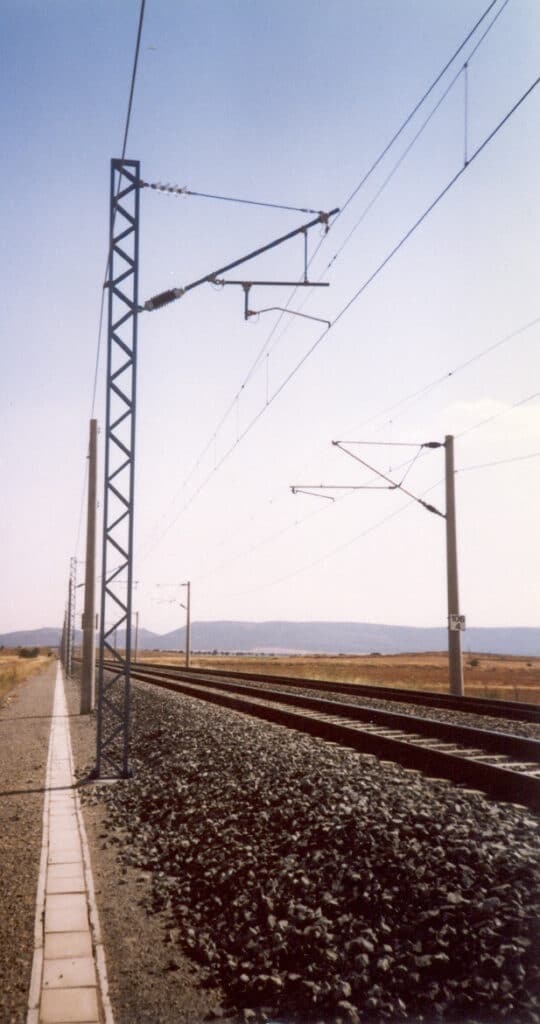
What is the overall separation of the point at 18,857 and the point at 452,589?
1901 centimetres

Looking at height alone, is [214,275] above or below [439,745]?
above

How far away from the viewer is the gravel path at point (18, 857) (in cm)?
496

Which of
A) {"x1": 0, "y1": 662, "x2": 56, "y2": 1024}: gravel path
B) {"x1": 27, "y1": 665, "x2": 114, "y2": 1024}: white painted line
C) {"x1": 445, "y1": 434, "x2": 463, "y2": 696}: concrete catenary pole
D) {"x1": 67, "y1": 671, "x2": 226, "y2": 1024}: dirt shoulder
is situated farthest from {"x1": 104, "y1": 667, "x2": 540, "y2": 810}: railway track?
{"x1": 445, "y1": 434, "x2": 463, "y2": 696}: concrete catenary pole

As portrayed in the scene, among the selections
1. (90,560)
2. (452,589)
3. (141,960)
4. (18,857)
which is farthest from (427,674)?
(141,960)

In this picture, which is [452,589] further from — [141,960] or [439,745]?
[141,960]

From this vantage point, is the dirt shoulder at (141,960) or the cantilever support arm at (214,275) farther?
the cantilever support arm at (214,275)

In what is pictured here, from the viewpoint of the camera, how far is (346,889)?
5867 mm

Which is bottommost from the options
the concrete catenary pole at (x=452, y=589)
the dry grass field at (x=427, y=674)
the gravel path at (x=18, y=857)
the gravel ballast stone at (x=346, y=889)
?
the dry grass field at (x=427, y=674)

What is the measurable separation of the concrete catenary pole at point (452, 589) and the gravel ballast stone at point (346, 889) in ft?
47.2

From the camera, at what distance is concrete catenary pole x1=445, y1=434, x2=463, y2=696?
23984 millimetres

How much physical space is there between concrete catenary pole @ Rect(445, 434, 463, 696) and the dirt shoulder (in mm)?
17637

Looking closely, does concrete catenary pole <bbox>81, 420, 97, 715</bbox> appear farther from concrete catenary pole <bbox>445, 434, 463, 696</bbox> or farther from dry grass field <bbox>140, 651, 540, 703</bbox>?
dry grass field <bbox>140, 651, 540, 703</bbox>

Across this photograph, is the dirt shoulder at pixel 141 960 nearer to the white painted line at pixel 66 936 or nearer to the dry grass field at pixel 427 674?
the white painted line at pixel 66 936

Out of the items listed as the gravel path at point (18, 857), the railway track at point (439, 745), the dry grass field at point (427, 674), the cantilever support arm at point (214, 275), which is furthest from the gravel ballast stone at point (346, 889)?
the dry grass field at point (427, 674)
